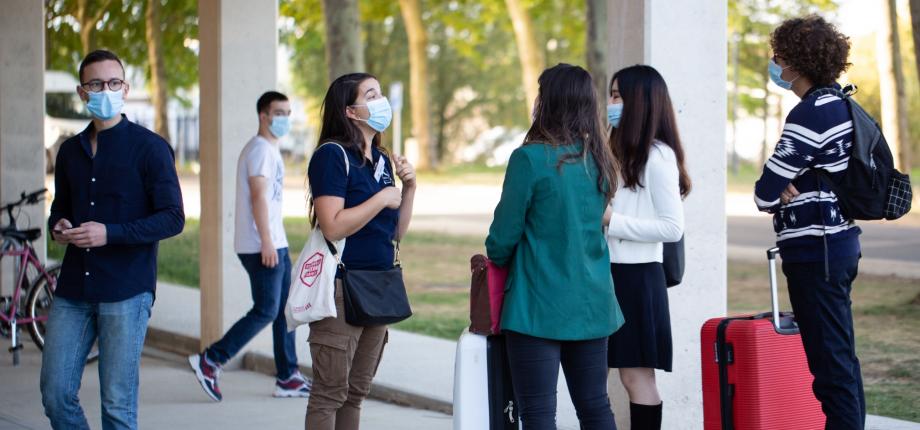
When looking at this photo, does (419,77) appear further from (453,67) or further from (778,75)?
(778,75)

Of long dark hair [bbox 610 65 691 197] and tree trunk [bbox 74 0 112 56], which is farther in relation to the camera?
tree trunk [bbox 74 0 112 56]

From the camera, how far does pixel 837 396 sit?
4680 mm

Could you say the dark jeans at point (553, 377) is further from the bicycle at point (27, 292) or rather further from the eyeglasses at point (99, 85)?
the bicycle at point (27, 292)

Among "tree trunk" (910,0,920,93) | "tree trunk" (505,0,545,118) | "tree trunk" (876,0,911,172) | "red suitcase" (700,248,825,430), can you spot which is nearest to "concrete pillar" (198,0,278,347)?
"red suitcase" (700,248,825,430)

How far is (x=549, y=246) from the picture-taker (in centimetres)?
440

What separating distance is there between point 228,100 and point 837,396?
5652mm

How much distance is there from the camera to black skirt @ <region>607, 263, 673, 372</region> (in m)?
5.20

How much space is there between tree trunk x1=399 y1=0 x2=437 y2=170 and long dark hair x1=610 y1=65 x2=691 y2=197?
33647 mm

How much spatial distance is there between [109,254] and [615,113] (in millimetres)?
2155

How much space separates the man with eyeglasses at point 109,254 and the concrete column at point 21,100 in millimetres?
7230

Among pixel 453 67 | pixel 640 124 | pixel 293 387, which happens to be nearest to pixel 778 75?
pixel 640 124

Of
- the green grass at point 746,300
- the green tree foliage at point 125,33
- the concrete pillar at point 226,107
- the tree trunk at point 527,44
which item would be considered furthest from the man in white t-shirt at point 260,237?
the tree trunk at point 527,44

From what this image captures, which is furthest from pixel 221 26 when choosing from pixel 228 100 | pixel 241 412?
pixel 241 412

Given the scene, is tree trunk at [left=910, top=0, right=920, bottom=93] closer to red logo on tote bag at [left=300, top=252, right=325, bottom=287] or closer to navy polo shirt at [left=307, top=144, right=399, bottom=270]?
navy polo shirt at [left=307, top=144, right=399, bottom=270]
